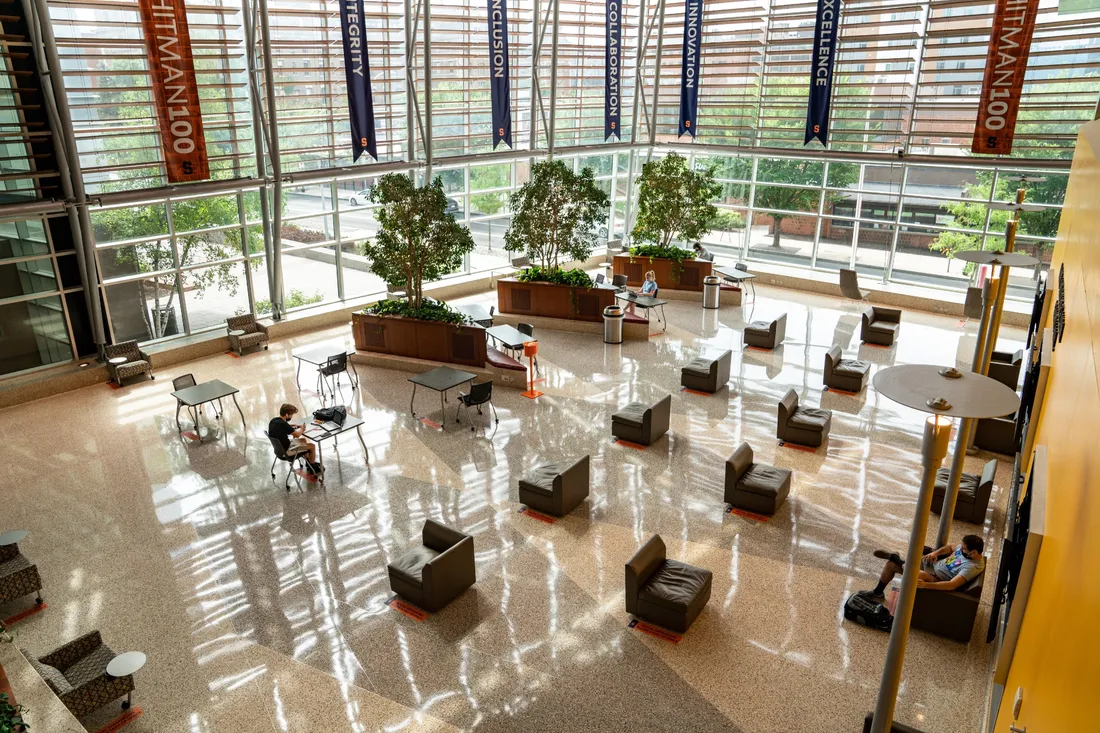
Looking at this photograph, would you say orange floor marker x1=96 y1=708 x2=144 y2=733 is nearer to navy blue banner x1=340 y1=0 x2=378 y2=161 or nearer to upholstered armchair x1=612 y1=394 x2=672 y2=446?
upholstered armchair x1=612 y1=394 x2=672 y2=446

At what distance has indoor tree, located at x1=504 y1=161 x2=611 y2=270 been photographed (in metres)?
15.9

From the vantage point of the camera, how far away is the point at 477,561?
8.41 metres

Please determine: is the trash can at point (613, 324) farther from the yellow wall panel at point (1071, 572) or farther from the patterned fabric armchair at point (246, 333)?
the yellow wall panel at point (1071, 572)

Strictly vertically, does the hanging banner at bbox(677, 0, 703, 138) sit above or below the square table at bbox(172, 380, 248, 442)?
above

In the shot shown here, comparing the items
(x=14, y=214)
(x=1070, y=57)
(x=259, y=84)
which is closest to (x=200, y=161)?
(x=259, y=84)

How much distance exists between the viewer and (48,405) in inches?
504

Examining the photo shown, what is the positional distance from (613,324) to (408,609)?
9149mm

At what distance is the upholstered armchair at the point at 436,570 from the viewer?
744cm

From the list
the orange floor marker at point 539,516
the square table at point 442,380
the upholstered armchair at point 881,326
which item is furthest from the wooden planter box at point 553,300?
the orange floor marker at point 539,516

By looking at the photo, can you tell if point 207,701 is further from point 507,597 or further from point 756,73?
point 756,73

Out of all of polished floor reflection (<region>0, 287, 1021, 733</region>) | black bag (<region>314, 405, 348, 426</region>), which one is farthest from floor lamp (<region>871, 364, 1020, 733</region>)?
black bag (<region>314, 405, 348, 426</region>)

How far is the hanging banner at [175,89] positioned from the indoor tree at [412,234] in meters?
3.47

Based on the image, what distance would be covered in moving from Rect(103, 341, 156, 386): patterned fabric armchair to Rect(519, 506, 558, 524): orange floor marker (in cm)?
843

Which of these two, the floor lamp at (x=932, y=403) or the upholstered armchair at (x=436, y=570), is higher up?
the floor lamp at (x=932, y=403)
